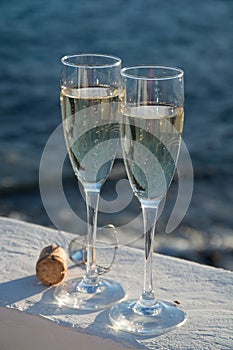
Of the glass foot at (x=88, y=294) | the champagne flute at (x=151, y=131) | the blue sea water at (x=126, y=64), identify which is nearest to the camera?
the champagne flute at (x=151, y=131)

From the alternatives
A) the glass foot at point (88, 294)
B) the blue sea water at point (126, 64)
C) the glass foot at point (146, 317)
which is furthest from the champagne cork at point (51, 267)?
the blue sea water at point (126, 64)

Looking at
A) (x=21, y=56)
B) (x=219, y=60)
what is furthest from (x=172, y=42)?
(x=21, y=56)

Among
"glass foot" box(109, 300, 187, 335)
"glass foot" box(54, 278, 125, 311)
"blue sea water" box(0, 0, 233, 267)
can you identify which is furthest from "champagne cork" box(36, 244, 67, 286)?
"blue sea water" box(0, 0, 233, 267)

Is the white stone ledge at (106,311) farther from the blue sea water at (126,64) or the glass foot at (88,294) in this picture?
the blue sea water at (126,64)

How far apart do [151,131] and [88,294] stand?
1.06 feet

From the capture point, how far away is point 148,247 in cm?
102

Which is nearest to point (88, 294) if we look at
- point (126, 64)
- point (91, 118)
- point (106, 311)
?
point (106, 311)

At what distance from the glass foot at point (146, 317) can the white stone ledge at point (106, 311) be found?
0.01 m

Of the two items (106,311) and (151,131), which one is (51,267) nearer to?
(106,311)

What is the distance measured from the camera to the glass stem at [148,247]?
39.3 inches

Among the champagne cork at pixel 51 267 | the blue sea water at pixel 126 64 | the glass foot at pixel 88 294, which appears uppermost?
the champagne cork at pixel 51 267

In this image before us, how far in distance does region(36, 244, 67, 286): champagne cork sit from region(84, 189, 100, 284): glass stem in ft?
0.13

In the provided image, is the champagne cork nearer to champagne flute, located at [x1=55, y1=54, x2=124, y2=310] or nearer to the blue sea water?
champagne flute, located at [x1=55, y1=54, x2=124, y2=310]

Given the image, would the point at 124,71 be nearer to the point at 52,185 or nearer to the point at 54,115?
the point at 52,185
